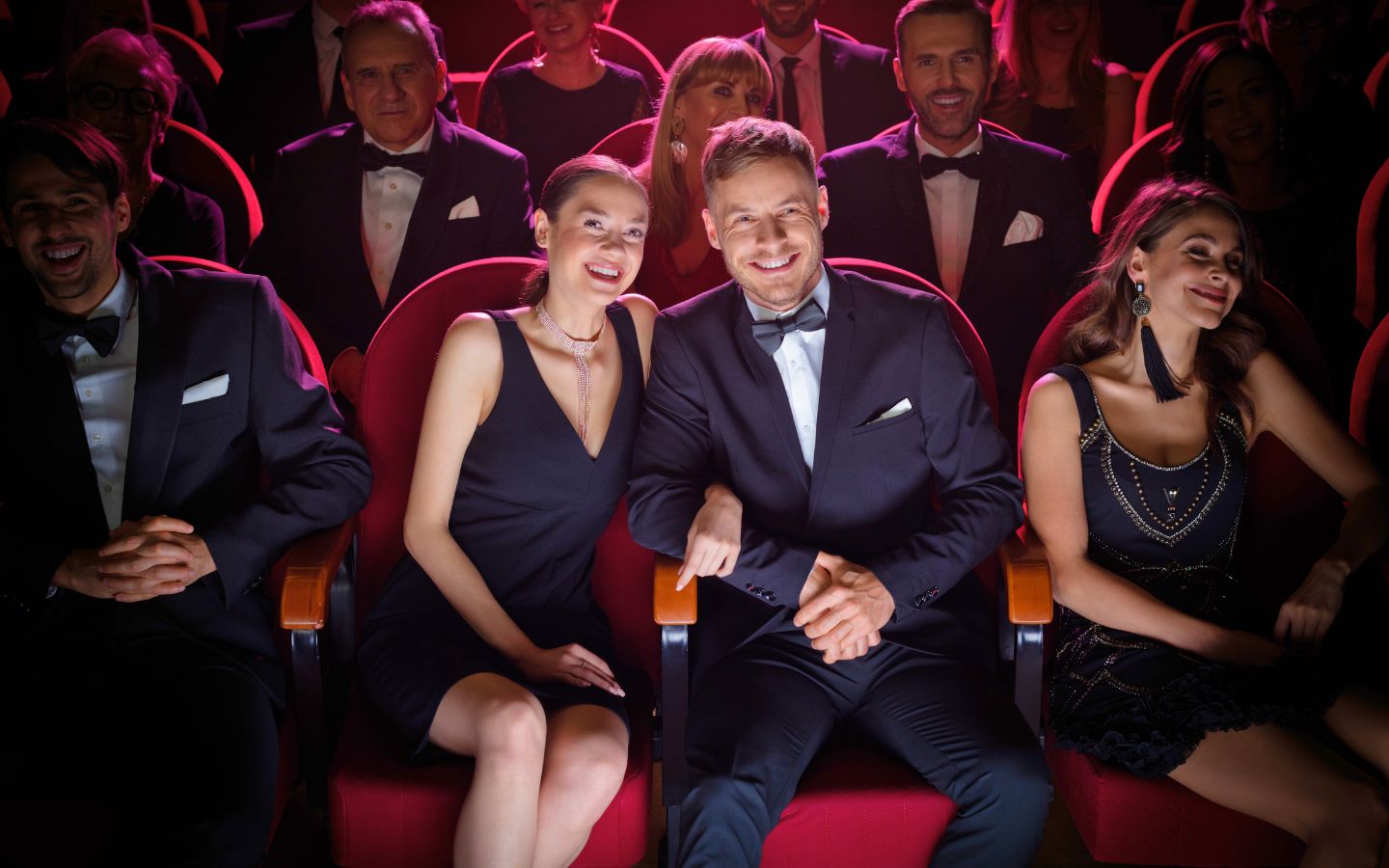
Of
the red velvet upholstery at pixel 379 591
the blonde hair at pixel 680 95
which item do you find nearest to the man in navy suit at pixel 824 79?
the blonde hair at pixel 680 95

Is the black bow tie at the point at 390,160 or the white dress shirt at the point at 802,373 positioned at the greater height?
the black bow tie at the point at 390,160

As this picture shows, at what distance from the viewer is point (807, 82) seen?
3.90m

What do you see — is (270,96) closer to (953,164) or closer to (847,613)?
(953,164)

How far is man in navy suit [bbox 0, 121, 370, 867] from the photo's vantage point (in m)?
1.79

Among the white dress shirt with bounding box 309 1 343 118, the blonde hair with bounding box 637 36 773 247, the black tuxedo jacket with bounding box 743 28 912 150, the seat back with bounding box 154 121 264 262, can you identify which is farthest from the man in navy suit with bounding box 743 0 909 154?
the seat back with bounding box 154 121 264 262

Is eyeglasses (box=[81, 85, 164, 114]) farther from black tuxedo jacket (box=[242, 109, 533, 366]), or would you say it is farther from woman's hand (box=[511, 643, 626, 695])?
woman's hand (box=[511, 643, 626, 695])

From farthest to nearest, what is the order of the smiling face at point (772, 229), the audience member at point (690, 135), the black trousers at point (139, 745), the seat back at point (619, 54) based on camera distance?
the seat back at point (619, 54) → the audience member at point (690, 135) → the smiling face at point (772, 229) → the black trousers at point (139, 745)

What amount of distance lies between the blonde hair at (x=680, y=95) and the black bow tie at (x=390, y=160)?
0.63 m

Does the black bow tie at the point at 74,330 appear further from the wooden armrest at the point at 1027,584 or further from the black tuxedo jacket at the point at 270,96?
the black tuxedo jacket at the point at 270,96

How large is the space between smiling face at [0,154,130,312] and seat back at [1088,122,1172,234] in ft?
8.00

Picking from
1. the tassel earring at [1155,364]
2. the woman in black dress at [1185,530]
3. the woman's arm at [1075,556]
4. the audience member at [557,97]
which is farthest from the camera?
the audience member at [557,97]

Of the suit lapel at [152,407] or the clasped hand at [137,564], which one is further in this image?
the suit lapel at [152,407]

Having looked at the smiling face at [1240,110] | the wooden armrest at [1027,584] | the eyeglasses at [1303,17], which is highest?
the eyeglasses at [1303,17]

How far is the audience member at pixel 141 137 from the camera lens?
3102 millimetres
